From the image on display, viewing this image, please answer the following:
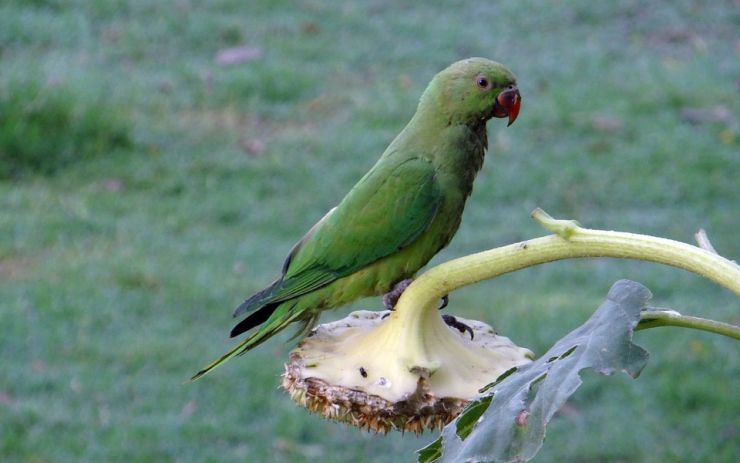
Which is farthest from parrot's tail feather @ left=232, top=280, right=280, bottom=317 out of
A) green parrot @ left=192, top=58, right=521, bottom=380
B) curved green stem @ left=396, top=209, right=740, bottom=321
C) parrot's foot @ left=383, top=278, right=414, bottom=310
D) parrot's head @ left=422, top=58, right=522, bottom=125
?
curved green stem @ left=396, top=209, right=740, bottom=321

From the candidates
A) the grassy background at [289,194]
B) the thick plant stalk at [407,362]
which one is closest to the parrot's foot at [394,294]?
the thick plant stalk at [407,362]

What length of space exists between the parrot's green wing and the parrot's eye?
0.69ft

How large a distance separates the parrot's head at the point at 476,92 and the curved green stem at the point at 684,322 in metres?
0.96

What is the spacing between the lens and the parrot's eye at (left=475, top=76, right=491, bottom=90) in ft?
7.67

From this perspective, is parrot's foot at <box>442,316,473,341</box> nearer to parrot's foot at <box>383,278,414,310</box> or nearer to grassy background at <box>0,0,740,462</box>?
parrot's foot at <box>383,278,414,310</box>

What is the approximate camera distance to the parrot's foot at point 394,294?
89.0 inches

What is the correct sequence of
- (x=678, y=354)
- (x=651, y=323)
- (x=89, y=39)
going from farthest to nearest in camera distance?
1. (x=89, y=39)
2. (x=678, y=354)
3. (x=651, y=323)

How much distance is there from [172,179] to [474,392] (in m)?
4.86

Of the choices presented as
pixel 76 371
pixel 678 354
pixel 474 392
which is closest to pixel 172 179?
pixel 76 371

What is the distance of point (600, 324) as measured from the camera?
1.43 m

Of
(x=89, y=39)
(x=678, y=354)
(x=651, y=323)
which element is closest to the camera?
(x=651, y=323)

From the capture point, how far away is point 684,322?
1.36m

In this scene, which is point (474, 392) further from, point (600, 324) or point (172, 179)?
point (172, 179)

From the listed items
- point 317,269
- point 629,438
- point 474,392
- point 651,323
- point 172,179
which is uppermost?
point 651,323
